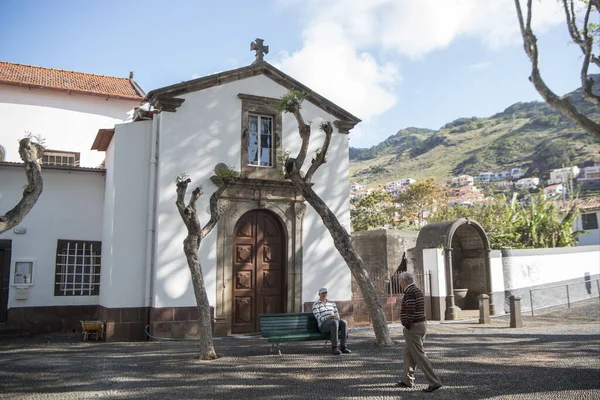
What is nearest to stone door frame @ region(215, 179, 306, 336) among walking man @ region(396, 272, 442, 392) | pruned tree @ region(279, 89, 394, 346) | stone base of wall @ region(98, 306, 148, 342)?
stone base of wall @ region(98, 306, 148, 342)

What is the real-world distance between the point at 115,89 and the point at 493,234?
725 inches

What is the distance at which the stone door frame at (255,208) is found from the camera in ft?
43.0

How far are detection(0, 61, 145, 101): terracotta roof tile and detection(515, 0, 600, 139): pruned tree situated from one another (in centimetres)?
1551

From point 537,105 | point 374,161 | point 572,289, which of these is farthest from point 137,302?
point 537,105

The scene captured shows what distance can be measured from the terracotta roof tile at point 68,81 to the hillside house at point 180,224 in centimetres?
640

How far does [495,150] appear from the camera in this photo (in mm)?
111688

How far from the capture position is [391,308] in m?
15.6

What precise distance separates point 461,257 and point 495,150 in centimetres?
10045

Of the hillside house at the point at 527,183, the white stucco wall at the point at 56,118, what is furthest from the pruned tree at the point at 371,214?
the hillside house at the point at 527,183

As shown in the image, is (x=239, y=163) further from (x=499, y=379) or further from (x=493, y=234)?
(x=493, y=234)

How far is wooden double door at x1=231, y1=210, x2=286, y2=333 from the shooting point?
13.5 meters

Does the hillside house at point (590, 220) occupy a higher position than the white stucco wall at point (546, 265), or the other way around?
Answer: the hillside house at point (590, 220)

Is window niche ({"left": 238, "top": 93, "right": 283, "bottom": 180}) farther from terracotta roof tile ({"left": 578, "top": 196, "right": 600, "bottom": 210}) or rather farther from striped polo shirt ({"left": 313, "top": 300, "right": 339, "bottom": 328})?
terracotta roof tile ({"left": 578, "top": 196, "right": 600, "bottom": 210})

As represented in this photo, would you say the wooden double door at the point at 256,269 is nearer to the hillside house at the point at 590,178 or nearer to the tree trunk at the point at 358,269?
the tree trunk at the point at 358,269
